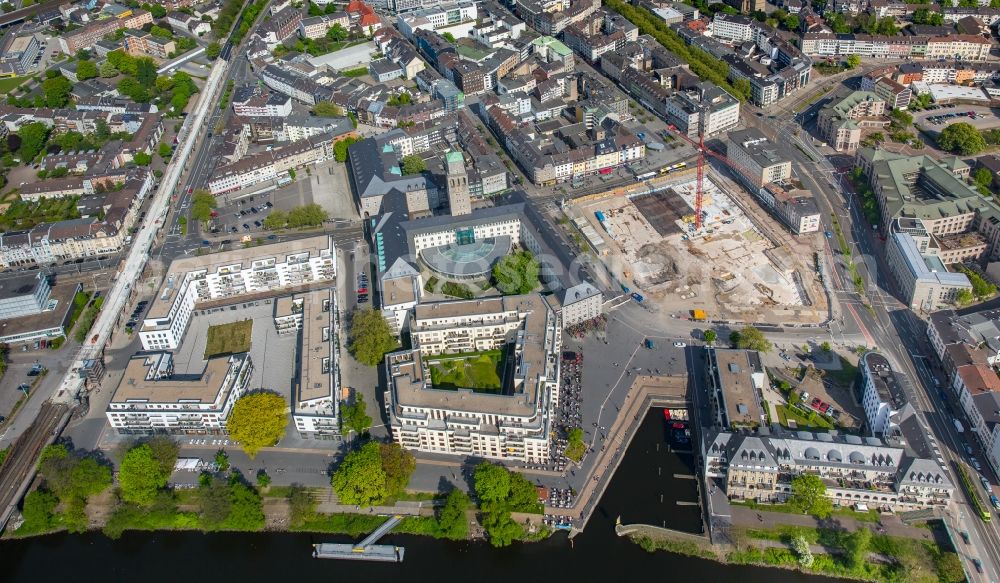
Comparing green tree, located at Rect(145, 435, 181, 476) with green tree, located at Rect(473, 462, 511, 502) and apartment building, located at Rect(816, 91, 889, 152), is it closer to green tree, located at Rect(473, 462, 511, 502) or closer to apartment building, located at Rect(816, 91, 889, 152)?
green tree, located at Rect(473, 462, 511, 502)

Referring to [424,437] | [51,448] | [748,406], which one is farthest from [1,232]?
[748,406]

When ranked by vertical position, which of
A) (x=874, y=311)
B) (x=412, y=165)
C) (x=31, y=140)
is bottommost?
(x=874, y=311)

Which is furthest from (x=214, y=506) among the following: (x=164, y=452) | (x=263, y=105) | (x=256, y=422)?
(x=263, y=105)

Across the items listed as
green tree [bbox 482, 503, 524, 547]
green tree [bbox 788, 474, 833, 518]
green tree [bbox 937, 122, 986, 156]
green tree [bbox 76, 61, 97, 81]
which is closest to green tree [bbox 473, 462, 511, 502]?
green tree [bbox 482, 503, 524, 547]

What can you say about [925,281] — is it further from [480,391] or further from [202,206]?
[202,206]

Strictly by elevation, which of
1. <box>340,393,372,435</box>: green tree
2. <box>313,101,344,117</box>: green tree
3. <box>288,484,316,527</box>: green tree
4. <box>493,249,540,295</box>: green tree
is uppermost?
<box>313,101,344,117</box>: green tree
